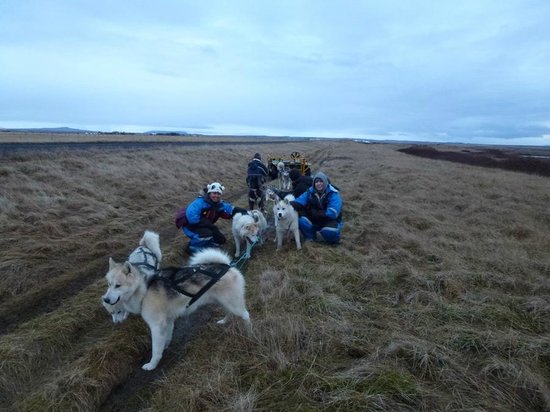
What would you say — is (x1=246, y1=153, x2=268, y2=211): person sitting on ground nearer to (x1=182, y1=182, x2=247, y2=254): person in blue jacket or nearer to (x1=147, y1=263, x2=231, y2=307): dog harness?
(x1=182, y1=182, x2=247, y2=254): person in blue jacket

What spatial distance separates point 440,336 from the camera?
4.06 meters

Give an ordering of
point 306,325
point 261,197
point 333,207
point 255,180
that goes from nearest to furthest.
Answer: point 306,325 → point 333,207 → point 255,180 → point 261,197

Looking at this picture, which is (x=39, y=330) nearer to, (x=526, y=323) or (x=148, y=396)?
(x=148, y=396)

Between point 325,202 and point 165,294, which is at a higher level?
point 325,202

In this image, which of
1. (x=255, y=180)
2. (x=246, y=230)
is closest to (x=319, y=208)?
(x=246, y=230)

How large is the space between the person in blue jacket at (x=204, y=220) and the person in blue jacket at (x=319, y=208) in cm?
172

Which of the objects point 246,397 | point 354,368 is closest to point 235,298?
point 246,397

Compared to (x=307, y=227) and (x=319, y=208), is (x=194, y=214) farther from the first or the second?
(x=319, y=208)

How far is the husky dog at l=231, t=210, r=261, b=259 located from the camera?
7105 mm

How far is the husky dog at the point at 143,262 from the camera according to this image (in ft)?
13.6

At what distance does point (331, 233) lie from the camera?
7.75 metres

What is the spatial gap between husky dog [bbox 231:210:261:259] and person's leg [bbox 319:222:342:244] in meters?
1.54

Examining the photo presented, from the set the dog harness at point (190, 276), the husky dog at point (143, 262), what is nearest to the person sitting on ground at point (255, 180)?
the husky dog at point (143, 262)

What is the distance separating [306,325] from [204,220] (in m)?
3.66
